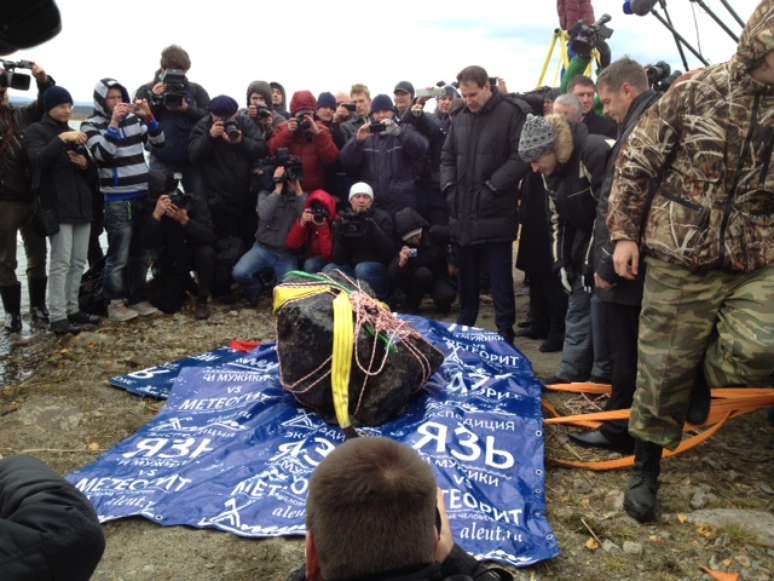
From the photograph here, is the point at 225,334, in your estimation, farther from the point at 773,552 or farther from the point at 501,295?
the point at 773,552

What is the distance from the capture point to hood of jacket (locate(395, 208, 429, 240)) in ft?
20.0

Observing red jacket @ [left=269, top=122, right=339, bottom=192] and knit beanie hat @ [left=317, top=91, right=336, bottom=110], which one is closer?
red jacket @ [left=269, top=122, right=339, bottom=192]

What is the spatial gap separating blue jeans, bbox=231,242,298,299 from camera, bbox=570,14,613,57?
3271 mm

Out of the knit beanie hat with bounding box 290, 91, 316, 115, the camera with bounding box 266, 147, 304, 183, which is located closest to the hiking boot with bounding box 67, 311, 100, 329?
the camera with bounding box 266, 147, 304, 183

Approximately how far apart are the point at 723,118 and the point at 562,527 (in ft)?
5.85

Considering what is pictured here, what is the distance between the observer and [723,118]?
258cm

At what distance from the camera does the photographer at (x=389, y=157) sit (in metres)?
6.24

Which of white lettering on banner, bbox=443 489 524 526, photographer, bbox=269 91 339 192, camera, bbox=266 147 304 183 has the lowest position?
white lettering on banner, bbox=443 489 524 526

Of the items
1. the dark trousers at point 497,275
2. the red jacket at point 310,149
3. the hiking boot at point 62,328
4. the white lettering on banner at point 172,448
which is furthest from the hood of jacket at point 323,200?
the white lettering on banner at point 172,448

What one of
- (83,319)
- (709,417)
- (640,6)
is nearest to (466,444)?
(709,417)

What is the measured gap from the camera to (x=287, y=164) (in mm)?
6066

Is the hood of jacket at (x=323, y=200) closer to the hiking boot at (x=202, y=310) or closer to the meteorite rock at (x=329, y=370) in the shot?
the hiking boot at (x=202, y=310)

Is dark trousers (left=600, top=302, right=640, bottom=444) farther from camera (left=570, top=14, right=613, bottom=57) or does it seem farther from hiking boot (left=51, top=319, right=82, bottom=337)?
hiking boot (left=51, top=319, right=82, bottom=337)

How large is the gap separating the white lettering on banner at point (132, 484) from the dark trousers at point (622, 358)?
2163 millimetres
